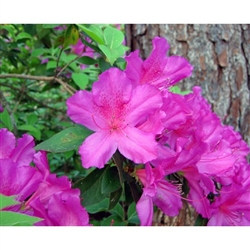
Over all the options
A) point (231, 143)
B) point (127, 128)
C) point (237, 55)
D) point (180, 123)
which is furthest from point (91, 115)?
point (237, 55)

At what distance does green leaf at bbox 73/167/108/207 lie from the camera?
0.92 metres

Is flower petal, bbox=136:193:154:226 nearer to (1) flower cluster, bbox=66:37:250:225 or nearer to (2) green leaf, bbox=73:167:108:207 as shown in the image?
(1) flower cluster, bbox=66:37:250:225

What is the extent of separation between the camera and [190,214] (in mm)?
1815

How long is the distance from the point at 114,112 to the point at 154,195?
19 centimetres

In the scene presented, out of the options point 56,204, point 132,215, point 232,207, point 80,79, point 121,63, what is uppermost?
point 121,63

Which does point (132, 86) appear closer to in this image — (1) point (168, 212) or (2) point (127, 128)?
(2) point (127, 128)

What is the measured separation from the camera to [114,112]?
0.89 m

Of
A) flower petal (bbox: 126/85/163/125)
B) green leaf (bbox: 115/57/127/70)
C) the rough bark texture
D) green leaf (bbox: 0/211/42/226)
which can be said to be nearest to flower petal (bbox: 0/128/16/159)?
flower petal (bbox: 126/85/163/125)

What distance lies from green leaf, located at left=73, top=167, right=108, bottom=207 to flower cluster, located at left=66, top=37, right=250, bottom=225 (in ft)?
0.34

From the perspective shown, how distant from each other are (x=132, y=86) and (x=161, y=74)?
0.40ft

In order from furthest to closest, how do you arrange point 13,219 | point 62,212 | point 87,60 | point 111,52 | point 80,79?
1. point 80,79
2. point 87,60
3. point 111,52
4. point 62,212
5. point 13,219

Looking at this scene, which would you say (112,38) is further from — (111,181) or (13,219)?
(13,219)

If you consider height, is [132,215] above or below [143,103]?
below

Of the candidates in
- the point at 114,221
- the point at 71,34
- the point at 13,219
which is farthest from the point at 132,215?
the point at 13,219
